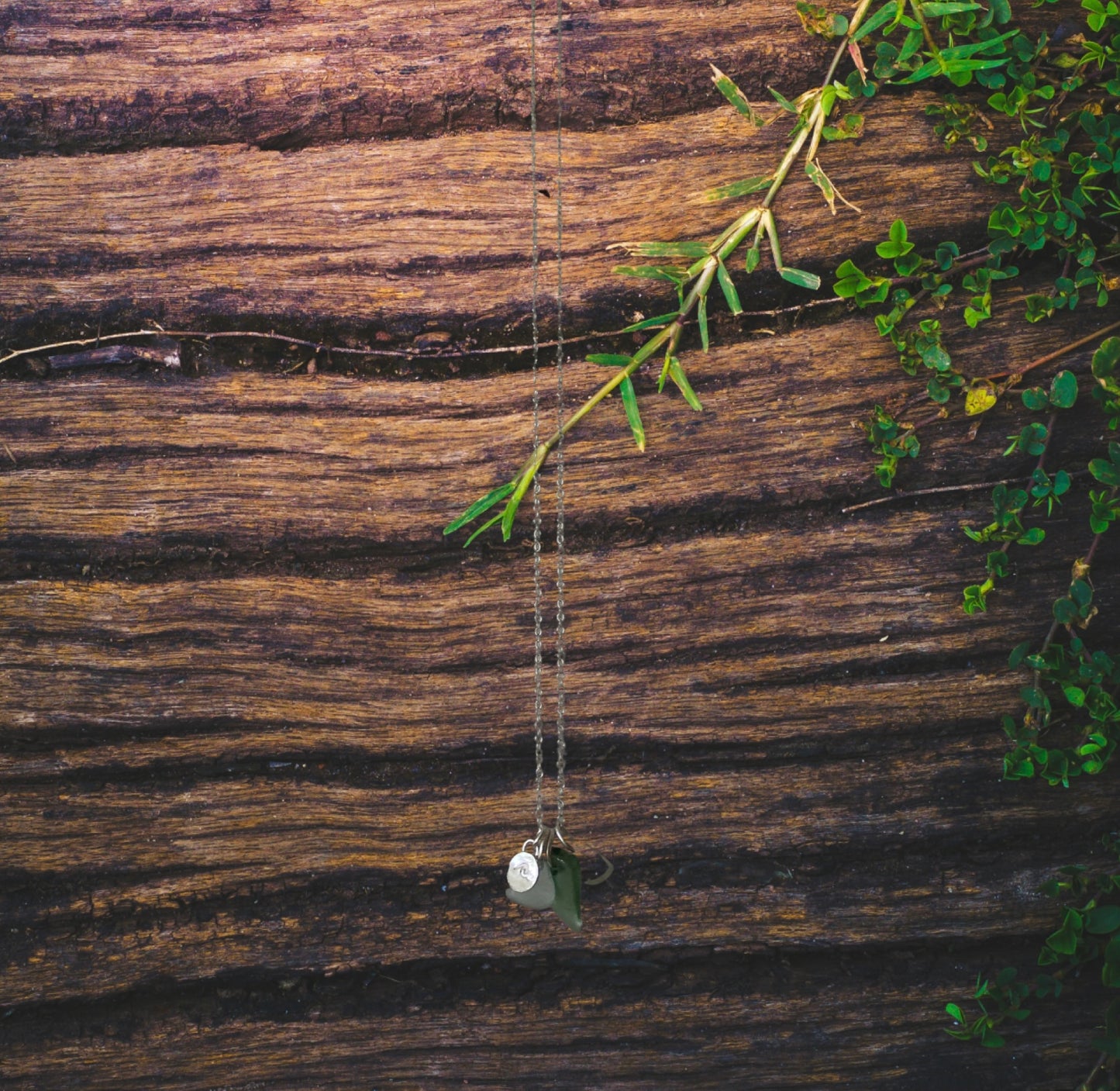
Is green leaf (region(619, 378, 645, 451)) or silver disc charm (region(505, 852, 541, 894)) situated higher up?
green leaf (region(619, 378, 645, 451))

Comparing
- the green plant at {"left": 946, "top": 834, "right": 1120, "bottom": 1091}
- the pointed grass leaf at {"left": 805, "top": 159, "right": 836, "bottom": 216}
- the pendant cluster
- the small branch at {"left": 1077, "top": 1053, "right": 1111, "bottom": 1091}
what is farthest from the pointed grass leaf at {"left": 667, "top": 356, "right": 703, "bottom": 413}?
the small branch at {"left": 1077, "top": 1053, "right": 1111, "bottom": 1091}

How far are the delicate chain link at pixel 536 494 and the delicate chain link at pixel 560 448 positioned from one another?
27 millimetres

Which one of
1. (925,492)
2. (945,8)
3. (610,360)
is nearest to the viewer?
(945,8)

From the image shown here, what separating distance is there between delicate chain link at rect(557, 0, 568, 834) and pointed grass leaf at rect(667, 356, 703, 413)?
180 millimetres

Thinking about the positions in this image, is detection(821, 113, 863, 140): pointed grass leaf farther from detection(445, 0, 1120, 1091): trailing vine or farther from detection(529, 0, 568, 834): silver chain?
detection(529, 0, 568, 834): silver chain

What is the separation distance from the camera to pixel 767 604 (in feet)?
4.58

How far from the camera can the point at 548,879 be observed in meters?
1.25

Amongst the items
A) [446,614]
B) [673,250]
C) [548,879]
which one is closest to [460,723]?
[446,614]

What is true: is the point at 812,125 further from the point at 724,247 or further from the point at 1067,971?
the point at 1067,971

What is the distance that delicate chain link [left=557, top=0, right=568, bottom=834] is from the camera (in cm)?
138

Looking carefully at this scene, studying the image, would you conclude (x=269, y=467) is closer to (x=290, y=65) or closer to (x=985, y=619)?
(x=290, y=65)

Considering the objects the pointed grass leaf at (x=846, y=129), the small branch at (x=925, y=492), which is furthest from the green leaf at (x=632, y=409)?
the pointed grass leaf at (x=846, y=129)

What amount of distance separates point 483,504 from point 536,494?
0.34 feet

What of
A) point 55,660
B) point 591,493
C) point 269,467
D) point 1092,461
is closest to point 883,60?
point 1092,461
